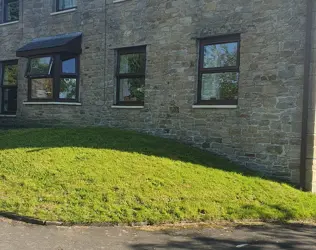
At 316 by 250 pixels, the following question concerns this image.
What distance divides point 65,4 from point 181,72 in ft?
19.6

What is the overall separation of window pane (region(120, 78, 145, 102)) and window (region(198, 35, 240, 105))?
2102mm

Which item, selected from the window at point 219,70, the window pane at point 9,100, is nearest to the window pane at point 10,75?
the window pane at point 9,100

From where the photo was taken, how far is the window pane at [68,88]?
547 inches

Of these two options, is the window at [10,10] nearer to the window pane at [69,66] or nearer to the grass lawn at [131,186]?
the window pane at [69,66]

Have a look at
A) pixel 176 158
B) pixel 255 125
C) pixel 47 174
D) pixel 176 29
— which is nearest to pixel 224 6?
pixel 176 29

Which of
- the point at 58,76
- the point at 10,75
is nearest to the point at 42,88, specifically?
the point at 58,76

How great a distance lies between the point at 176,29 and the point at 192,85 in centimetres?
170

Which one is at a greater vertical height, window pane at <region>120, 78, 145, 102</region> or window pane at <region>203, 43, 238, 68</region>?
window pane at <region>203, 43, 238, 68</region>

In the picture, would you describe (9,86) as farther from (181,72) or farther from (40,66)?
(181,72)

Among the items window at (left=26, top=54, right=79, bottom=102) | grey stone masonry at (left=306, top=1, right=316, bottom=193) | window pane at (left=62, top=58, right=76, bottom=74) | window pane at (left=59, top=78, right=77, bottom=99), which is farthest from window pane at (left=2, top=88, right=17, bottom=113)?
Answer: grey stone masonry at (left=306, top=1, right=316, bottom=193)

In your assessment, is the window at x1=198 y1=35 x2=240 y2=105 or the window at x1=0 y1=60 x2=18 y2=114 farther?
the window at x1=0 y1=60 x2=18 y2=114

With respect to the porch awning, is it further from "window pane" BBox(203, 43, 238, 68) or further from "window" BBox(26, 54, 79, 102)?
"window pane" BBox(203, 43, 238, 68)

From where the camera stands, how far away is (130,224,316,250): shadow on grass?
573 centimetres

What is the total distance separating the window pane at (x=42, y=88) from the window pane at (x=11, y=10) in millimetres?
3511
